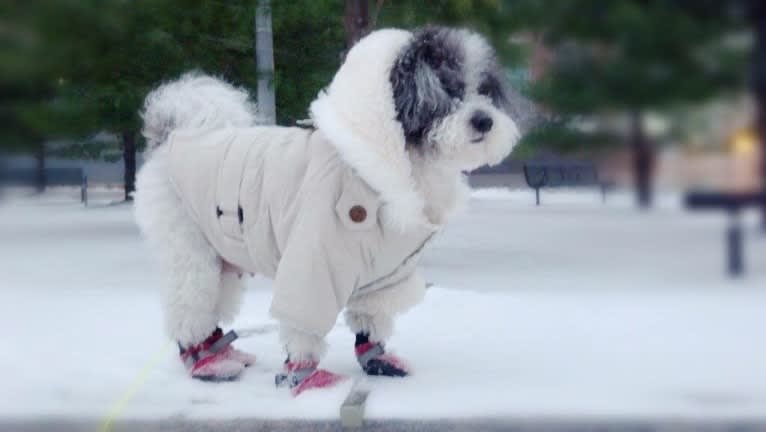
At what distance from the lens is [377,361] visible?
8.54ft

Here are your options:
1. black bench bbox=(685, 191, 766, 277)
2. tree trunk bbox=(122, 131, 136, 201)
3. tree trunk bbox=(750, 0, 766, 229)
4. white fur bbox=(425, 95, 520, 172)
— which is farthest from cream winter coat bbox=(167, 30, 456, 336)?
tree trunk bbox=(122, 131, 136, 201)

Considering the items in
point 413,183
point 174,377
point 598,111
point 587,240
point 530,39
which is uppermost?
point 530,39

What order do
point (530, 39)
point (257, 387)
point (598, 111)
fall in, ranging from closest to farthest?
1. point (598, 111)
2. point (530, 39)
3. point (257, 387)

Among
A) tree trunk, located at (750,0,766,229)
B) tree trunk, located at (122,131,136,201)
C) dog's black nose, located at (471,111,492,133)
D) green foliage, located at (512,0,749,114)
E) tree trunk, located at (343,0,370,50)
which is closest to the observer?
tree trunk, located at (750,0,766,229)

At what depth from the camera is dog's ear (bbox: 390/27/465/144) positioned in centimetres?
224

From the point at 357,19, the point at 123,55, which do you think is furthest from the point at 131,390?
the point at 357,19

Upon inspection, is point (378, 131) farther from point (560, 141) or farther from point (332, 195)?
point (560, 141)

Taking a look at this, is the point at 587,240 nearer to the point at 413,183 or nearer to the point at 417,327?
the point at 417,327

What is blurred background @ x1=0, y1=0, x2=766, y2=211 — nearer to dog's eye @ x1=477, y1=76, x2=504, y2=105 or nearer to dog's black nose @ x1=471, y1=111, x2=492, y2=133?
dog's eye @ x1=477, y1=76, x2=504, y2=105

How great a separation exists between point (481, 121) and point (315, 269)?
1.79ft

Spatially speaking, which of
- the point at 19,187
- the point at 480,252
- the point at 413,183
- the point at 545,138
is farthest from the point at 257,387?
the point at 480,252

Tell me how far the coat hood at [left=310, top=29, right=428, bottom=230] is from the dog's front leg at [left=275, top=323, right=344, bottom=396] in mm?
385

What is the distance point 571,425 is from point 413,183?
0.70 m

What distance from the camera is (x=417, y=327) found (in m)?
3.23
